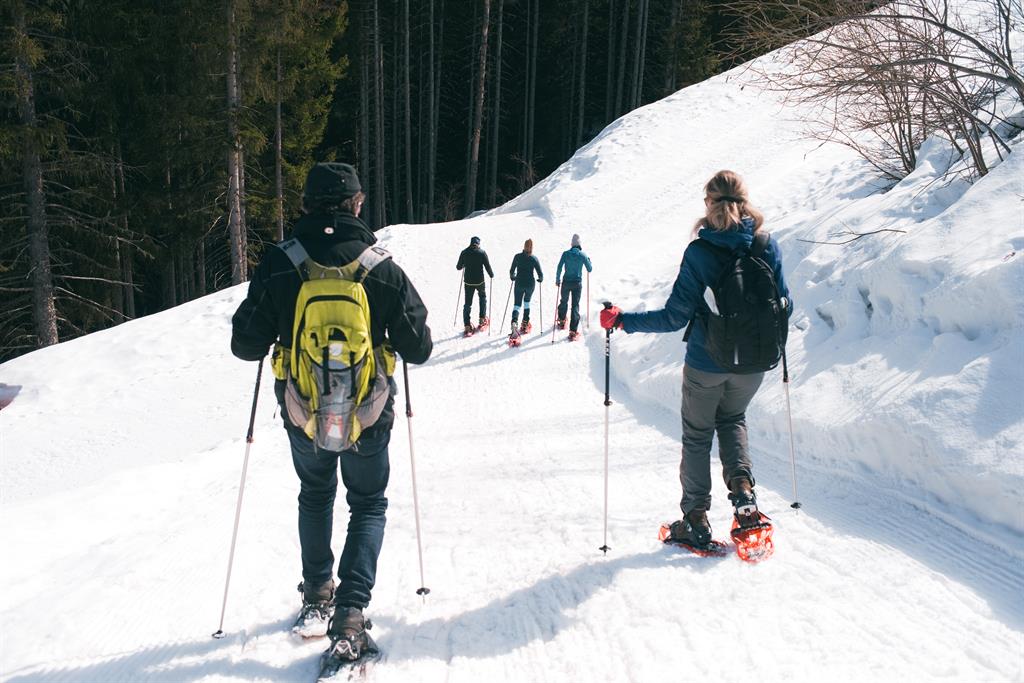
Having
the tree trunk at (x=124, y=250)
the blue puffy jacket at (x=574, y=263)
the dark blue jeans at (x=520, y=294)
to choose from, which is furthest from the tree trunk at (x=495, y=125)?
the blue puffy jacket at (x=574, y=263)

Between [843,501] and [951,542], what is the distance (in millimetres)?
769

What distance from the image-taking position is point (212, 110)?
1820 centimetres

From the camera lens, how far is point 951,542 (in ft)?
13.2

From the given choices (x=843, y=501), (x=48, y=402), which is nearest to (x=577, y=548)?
(x=843, y=501)

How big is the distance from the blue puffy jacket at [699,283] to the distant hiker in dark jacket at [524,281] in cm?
748

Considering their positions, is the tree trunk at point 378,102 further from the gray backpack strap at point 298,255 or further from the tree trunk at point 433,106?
the gray backpack strap at point 298,255

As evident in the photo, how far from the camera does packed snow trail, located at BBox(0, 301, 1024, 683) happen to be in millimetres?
3201

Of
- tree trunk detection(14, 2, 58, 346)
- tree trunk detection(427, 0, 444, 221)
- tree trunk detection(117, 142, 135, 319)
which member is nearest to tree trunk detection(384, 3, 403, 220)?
tree trunk detection(427, 0, 444, 221)

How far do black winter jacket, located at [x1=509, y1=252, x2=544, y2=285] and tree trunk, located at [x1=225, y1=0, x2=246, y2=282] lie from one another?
30.7ft

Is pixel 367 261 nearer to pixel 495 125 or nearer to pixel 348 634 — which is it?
pixel 348 634

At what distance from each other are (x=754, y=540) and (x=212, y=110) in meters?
18.4

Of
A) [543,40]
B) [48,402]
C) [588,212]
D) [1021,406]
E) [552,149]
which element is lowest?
[48,402]

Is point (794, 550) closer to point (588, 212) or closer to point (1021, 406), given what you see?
point (1021, 406)

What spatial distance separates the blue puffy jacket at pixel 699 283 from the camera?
12.2 ft
